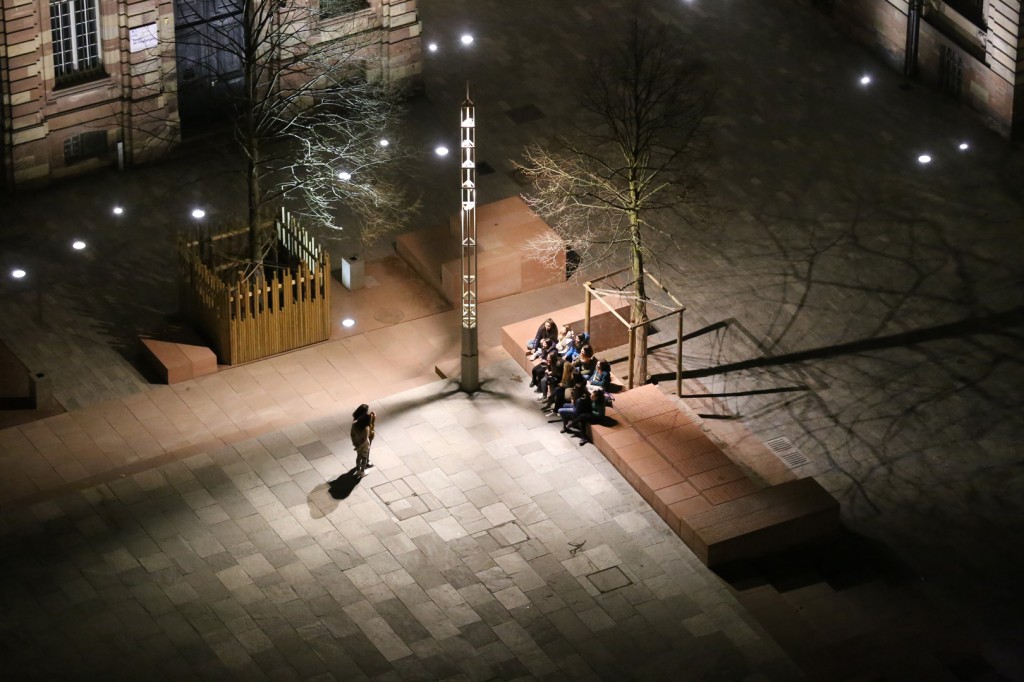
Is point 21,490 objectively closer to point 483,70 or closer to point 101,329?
point 101,329

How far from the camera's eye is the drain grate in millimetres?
48438

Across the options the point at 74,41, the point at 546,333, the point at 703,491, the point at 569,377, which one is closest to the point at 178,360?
the point at 546,333

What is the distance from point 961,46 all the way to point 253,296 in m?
21.9

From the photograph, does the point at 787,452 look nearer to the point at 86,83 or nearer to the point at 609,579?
the point at 609,579

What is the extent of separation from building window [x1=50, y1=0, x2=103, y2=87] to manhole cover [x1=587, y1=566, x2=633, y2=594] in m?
20.8

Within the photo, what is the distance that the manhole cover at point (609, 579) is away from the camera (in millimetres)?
44469

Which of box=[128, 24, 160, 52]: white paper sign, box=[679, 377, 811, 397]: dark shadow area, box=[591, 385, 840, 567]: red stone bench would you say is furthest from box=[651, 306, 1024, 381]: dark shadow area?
box=[128, 24, 160, 52]: white paper sign

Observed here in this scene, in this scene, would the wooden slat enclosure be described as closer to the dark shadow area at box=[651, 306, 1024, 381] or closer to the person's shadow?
the person's shadow

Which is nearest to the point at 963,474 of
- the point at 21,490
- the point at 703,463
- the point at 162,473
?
the point at 703,463

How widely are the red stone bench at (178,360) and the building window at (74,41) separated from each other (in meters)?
9.04

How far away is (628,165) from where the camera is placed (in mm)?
50969

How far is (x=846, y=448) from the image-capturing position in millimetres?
48781

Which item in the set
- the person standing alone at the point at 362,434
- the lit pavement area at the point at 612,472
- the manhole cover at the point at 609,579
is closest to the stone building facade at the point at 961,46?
the lit pavement area at the point at 612,472

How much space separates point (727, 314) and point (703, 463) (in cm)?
735
